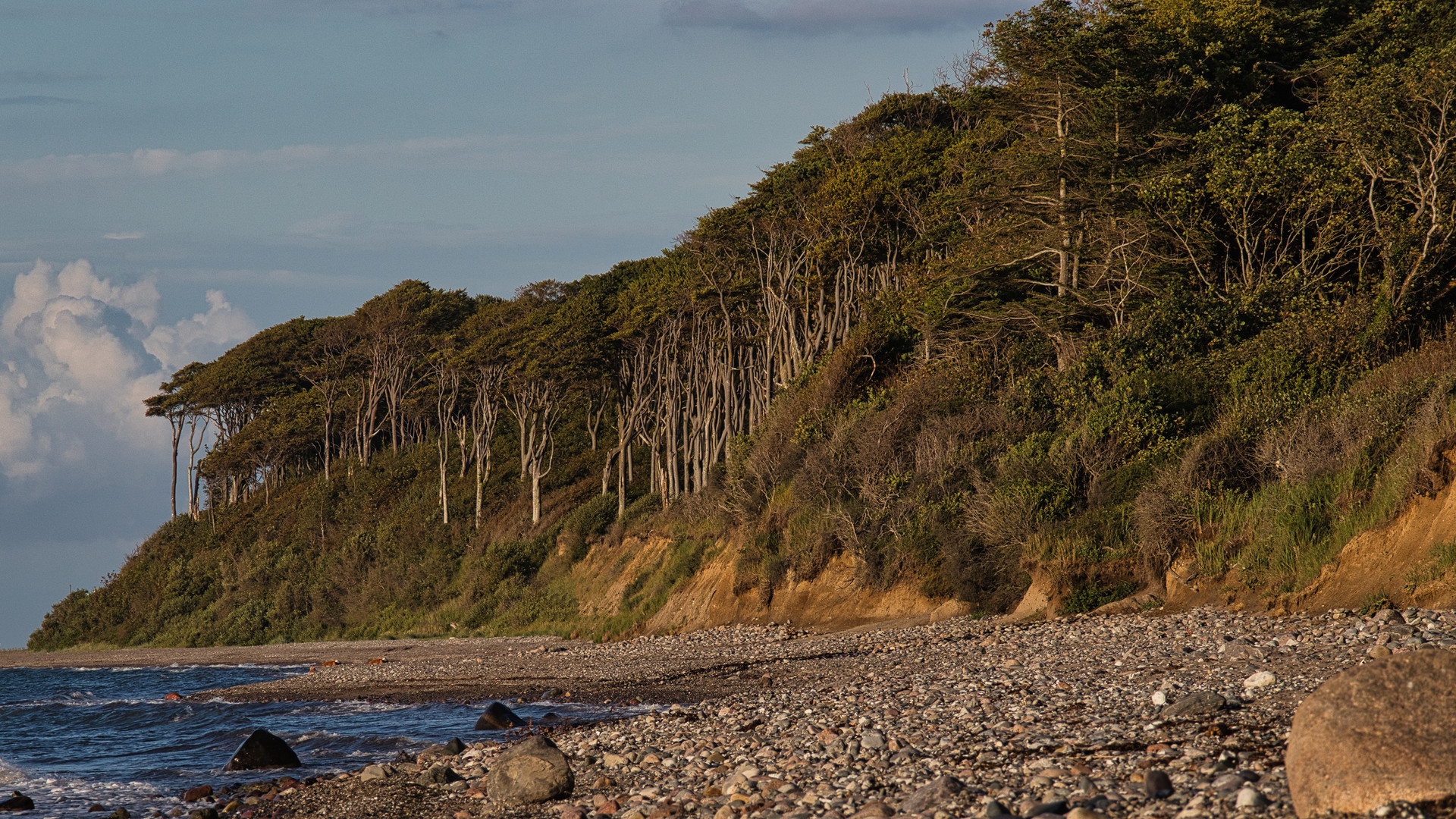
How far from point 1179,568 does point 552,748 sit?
11089 millimetres

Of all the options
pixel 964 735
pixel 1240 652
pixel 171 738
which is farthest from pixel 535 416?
pixel 964 735

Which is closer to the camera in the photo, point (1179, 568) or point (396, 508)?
point (1179, 568)

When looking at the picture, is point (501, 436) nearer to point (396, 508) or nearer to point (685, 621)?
point (396, 508)

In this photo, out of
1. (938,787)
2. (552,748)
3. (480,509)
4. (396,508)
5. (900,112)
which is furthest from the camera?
(396,508)

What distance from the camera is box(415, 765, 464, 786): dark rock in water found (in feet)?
33.3

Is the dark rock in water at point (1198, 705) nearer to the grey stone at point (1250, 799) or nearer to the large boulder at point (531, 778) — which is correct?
the grey stone at point (1250, 799)

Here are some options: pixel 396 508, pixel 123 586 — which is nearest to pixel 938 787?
pixel 396 508

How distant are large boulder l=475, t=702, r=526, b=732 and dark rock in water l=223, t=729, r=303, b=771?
2362 mm

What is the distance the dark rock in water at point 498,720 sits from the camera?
14.0 metres

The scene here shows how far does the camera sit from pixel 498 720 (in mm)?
14164

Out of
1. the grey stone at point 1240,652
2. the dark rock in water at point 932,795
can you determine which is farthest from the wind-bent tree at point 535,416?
the dark rock in water at point 932,795

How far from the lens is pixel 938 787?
6730 millimetres

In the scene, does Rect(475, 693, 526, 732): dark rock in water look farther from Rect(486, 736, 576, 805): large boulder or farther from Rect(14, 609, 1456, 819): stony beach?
Rect(486, 736, 576, 805): large boulder

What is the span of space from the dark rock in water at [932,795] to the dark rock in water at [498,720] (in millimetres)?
8350
